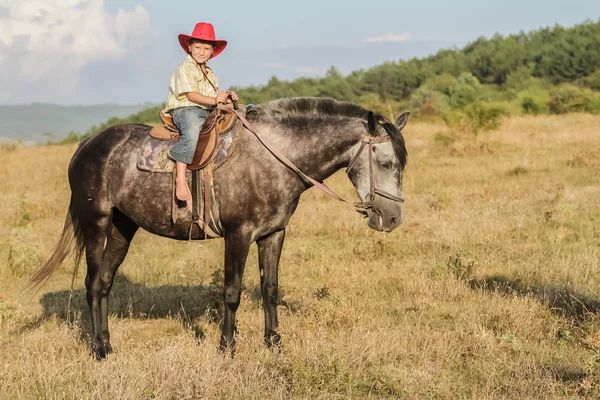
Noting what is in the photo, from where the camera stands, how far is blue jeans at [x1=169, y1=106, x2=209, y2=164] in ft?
17.8

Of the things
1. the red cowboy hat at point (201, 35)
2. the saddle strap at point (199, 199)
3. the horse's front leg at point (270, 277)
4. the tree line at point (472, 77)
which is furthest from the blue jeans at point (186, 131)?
the tree line at point (472, 77)

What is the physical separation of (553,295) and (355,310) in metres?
2.21

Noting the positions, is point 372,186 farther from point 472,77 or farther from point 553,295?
point 472,77

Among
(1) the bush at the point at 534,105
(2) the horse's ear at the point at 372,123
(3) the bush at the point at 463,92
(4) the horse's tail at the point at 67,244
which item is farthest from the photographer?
(3) the bush at the point at 463,92

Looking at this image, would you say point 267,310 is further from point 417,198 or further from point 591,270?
point 417,198

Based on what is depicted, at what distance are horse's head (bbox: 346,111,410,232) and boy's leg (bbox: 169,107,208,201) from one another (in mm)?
1460

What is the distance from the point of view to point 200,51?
18.5 ft

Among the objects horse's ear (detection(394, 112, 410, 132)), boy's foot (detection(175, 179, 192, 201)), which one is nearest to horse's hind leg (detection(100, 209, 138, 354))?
boy's foot (detection(175, 179, 192, 201))

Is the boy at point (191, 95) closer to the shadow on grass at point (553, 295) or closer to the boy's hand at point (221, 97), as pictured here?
the boy's hand at point (221, 97)

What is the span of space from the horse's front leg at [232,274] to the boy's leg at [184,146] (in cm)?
59

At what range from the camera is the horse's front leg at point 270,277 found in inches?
230

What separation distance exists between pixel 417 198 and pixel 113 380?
31.1 ft

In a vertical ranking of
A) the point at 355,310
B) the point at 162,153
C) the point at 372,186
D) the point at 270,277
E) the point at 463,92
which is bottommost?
the point at 355,310

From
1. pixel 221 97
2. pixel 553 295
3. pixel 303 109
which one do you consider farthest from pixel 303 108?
pixel 553 295
